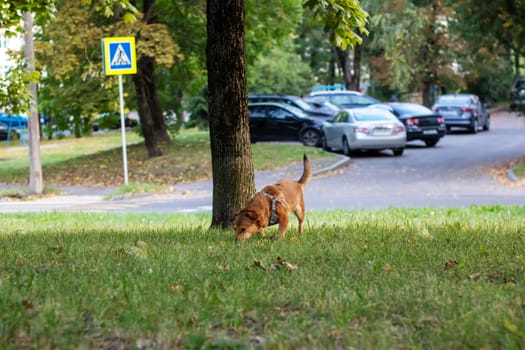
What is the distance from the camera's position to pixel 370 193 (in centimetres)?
1842

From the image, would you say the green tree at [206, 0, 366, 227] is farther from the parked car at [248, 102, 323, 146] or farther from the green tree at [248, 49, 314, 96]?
the green tree at [248, 49, 314, 96]

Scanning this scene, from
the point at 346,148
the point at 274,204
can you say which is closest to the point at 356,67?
the point at 346,148

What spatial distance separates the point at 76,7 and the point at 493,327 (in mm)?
22203

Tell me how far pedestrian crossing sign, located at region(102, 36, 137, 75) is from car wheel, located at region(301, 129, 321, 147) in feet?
39.6

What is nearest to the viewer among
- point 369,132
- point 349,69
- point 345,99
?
point 369,132

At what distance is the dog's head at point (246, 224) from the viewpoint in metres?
7.62

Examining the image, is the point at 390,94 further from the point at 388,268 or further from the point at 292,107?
the point at 388,268

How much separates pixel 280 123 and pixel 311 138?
1.47m

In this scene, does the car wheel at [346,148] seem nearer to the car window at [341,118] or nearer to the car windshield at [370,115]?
the car window at [341,118]

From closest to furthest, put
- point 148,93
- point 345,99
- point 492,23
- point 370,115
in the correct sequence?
point 492,23, point 370,115, point 148,93, point 345,99

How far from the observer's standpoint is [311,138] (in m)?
30.6

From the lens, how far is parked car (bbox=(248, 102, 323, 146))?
3080 cm

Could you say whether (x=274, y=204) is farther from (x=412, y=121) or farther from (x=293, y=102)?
(x=293, y=102)

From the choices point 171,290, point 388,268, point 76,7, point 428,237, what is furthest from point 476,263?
point 76,7
